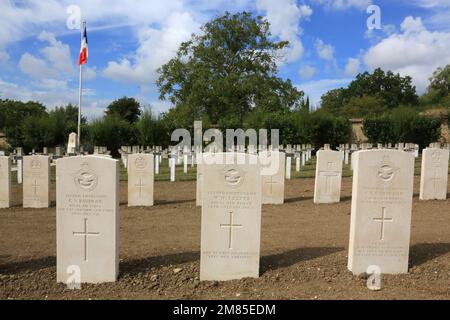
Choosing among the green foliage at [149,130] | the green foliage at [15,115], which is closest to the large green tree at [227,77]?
the green foliage at [149,130]

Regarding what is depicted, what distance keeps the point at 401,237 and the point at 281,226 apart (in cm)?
292

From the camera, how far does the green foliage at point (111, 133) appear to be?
2938 centimetres

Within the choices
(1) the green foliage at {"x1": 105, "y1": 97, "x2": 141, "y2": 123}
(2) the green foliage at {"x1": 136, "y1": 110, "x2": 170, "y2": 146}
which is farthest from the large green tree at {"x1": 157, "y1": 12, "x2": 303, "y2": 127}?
(1) the green foliage at {"x1": 105, "y1": 97, "x2": 141, "y2": 123}

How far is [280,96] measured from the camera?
35344mm

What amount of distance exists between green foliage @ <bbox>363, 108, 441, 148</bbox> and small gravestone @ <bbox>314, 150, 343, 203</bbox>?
22.2 m

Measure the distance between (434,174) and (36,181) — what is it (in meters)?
9.70

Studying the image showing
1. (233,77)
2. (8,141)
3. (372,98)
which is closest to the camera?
(8,141)

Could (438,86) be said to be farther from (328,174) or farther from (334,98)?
(328,174)

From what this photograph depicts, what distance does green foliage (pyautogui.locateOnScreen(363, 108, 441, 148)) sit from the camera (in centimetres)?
3038

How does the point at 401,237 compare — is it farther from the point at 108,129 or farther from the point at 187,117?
the point at 187,117

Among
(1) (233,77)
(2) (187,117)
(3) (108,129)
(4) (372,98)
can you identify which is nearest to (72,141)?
(3) (108,129)

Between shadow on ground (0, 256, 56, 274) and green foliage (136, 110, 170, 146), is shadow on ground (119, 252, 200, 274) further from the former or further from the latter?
green foliage (136, 110, 170, 146)

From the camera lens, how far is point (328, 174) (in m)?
10.4

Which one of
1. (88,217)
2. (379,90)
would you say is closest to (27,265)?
(88,217)
